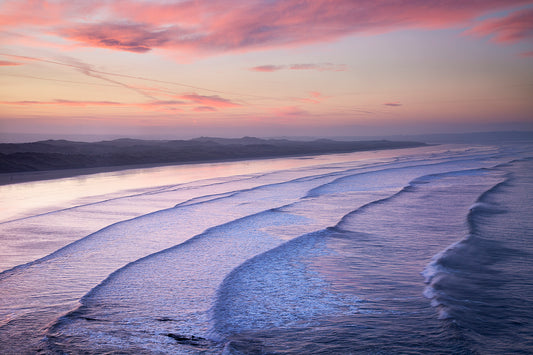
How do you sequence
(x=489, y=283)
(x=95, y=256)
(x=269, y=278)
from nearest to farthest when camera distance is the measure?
(x=489, y=283) → (x=269, y=278) → (x=95, y=256)

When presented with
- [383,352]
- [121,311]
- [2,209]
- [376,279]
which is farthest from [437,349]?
[2,209]

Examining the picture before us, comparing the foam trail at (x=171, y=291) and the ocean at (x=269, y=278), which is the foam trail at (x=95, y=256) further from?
the foam trail at (x=171, y=291)

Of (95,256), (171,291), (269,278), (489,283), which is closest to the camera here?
(171,291)

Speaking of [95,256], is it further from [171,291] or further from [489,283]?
[489,283]

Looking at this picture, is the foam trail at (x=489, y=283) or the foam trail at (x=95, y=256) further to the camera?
the foam trail at (x=95, y=256)

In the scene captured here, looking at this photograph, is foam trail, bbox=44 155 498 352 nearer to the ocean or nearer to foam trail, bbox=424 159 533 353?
the ocean

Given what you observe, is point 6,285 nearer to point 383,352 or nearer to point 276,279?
point 276,279

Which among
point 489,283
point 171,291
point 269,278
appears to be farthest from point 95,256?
point 489,283

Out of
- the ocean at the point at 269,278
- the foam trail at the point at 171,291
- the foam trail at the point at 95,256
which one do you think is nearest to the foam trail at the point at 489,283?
the ocean at the point at 269,278
